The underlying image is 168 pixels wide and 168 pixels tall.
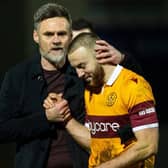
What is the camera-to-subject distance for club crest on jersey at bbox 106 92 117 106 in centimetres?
470

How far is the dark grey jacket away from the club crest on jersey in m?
0.58

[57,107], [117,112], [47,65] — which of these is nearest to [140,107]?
[117,112]

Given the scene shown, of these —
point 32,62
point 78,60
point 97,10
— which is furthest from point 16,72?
point 97,10

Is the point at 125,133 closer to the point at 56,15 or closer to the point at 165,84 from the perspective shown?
the point at 56,15

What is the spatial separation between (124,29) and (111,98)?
271 inches

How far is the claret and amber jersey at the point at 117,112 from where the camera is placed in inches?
182

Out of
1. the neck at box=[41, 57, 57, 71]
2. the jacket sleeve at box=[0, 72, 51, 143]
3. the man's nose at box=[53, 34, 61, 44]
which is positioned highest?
Result: the man's nose at box=[53, 34, 61, 44]

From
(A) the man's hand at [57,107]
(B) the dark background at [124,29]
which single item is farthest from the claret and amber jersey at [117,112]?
(B) the dark background at [124,29]

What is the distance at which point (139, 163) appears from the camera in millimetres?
4691

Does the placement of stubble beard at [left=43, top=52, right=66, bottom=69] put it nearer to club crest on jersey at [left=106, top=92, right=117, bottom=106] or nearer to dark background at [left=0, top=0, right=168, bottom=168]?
club crest on jersey at [left=106, top=92, right=117, bottom=106]

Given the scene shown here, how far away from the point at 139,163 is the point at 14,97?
3.25 ft

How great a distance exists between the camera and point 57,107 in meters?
5.07

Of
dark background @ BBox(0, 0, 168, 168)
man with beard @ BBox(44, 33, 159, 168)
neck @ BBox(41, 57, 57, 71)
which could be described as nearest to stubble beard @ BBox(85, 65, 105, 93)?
man with beard @ BBox(44, 33, 159, 168)

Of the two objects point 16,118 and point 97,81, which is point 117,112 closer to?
point 97,81
